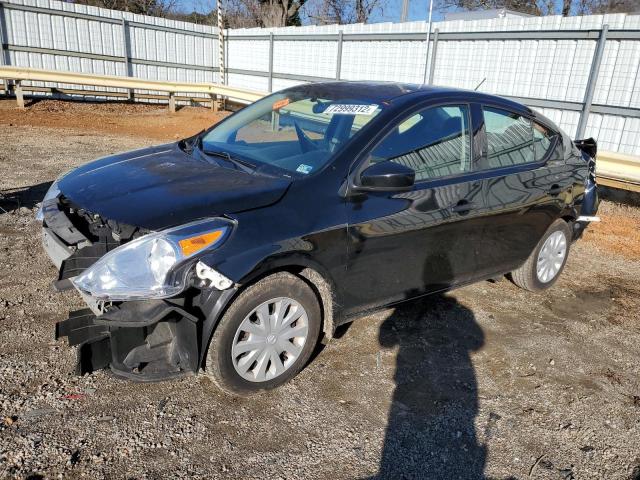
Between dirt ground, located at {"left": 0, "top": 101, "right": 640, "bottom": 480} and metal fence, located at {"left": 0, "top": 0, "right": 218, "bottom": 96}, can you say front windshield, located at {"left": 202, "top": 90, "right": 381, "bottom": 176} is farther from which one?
metal fence, located at {"left": 0, "top": 0, "right": 218, "bottom": 96}

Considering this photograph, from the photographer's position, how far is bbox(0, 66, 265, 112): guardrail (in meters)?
13.6

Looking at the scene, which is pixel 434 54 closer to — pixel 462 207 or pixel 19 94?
pixel 462 207

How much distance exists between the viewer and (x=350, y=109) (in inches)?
141

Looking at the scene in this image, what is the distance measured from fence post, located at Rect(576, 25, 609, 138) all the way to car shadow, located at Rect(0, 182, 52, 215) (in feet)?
28.1

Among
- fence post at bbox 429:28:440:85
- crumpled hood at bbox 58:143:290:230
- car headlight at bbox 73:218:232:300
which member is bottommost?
car headlight at bbox 73:218:232:300

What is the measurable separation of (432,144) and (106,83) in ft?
45.6

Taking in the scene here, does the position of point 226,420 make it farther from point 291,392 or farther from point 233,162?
point 233,162

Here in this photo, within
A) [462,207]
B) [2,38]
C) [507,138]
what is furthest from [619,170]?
[2,38]

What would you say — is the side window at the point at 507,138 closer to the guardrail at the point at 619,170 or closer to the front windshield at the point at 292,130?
the front windshield at the point at 292,130

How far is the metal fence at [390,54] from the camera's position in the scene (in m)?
8.41

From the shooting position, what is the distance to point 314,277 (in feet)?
9.98

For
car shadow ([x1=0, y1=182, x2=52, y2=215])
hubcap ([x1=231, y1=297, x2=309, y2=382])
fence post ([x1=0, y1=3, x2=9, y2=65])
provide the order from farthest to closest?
fence post ([x1=0, y1=3, x2=9, y2=65]) → car shadow ([x1=0, y1=182, x2=52, y2=215]) → hubcap ([x1=231, y1=297, x2=309, y2=382])

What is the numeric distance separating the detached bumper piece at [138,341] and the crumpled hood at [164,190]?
1.53ft

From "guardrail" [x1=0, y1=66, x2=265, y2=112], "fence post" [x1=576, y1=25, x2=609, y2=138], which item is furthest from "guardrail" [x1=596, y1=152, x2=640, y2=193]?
"guardrail" [x1=0, y1=66, x2=265, y2=112]
